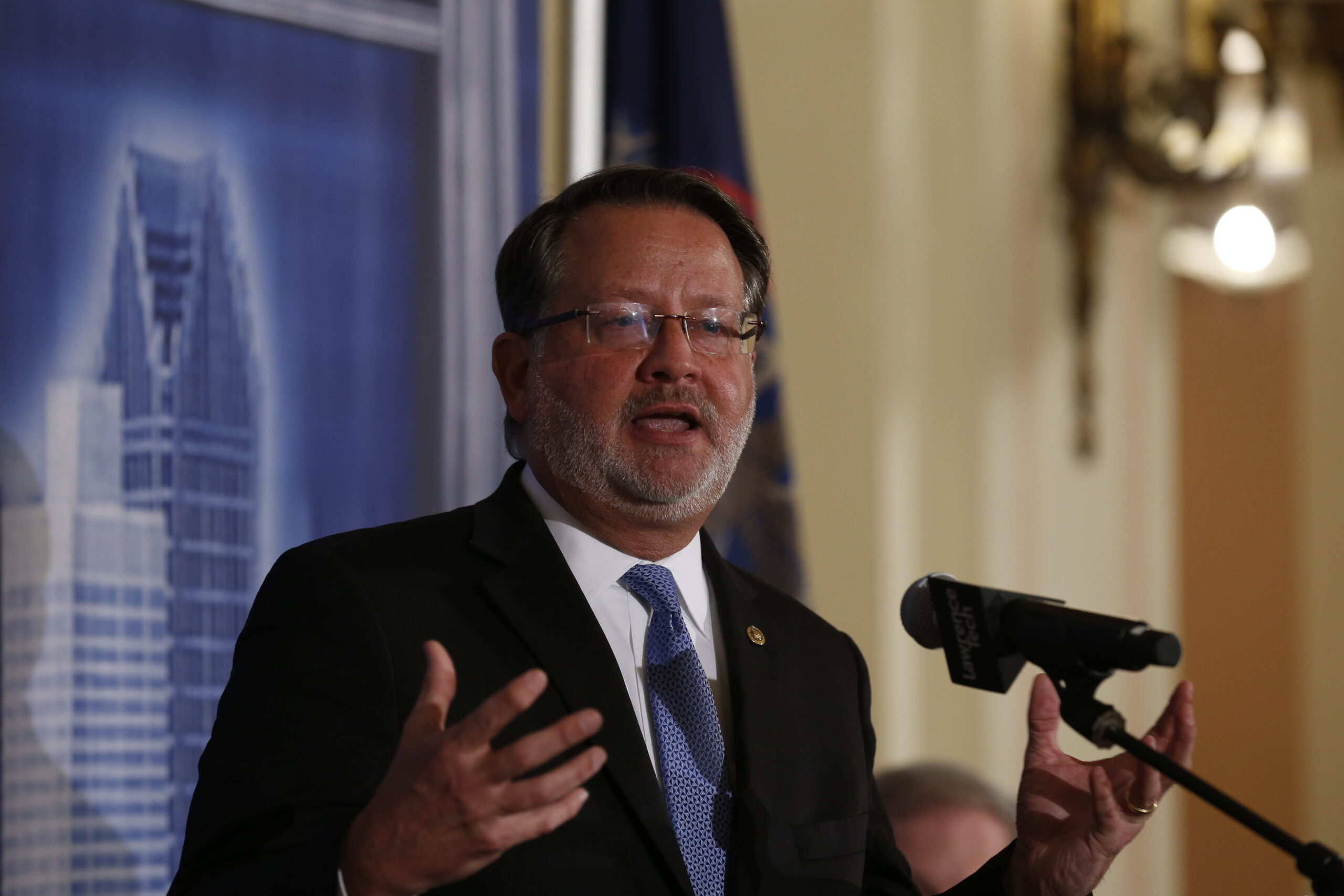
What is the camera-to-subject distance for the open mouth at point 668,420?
204 cm

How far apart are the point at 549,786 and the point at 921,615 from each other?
566mm

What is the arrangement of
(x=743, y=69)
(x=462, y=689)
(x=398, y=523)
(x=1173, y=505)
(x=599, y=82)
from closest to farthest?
(x=462, y=689) → (x=398, y=523) → (x=599, y=82) → (x=743, y=69) → (x=1173, y=505)

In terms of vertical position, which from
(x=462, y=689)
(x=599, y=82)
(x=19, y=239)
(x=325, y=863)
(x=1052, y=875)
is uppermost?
(x=599, y=82)

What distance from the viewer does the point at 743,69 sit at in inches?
161

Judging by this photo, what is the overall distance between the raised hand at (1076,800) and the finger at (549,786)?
2.13 ft

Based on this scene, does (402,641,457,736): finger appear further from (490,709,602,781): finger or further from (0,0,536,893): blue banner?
(0,0,536,893): blue banner

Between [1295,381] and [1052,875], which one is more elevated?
[1295,381]

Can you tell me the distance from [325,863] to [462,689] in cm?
36

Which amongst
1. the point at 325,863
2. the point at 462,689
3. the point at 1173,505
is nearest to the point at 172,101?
the point at 462,689

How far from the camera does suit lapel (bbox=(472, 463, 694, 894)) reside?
1752 millimetres

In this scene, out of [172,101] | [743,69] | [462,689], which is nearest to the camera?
[462,689]

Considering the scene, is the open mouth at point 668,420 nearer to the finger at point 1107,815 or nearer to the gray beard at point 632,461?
the gray beard at point 632,461

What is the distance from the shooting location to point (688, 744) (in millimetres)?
1885

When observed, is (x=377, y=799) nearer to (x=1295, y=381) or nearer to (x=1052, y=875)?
(x=1052, y=875)
